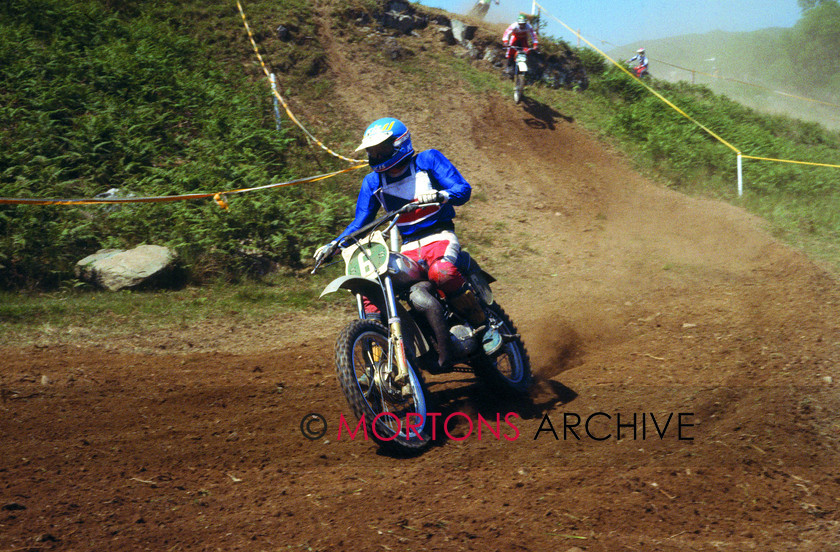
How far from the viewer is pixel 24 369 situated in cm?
570

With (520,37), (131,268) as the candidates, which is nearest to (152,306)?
(131,268)

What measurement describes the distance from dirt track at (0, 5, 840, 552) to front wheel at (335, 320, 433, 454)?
154mm

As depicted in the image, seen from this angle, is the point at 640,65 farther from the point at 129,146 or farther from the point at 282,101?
the point at 129,146

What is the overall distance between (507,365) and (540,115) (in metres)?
12.3

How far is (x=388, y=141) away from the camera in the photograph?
4801mm

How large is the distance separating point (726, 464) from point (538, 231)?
8.50 metres

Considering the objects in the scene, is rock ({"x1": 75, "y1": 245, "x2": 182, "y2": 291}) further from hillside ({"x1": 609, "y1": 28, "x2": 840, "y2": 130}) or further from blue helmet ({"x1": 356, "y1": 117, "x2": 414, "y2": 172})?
hillside ({"x1": 609, "y1": 28, "x2": 840, "y2": 130})

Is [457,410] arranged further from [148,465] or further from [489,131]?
[489,131]

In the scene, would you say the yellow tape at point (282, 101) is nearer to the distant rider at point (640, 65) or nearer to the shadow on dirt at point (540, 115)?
the shadow on dirt at point (540, 115)

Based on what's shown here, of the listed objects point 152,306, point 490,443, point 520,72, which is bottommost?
point 490,443

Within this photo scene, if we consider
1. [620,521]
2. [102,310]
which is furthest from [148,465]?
[102,310]

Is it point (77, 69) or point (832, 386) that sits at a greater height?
point (77, 69)

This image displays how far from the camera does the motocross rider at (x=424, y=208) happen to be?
479cm

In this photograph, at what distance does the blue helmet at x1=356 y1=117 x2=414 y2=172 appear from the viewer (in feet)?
15.7
